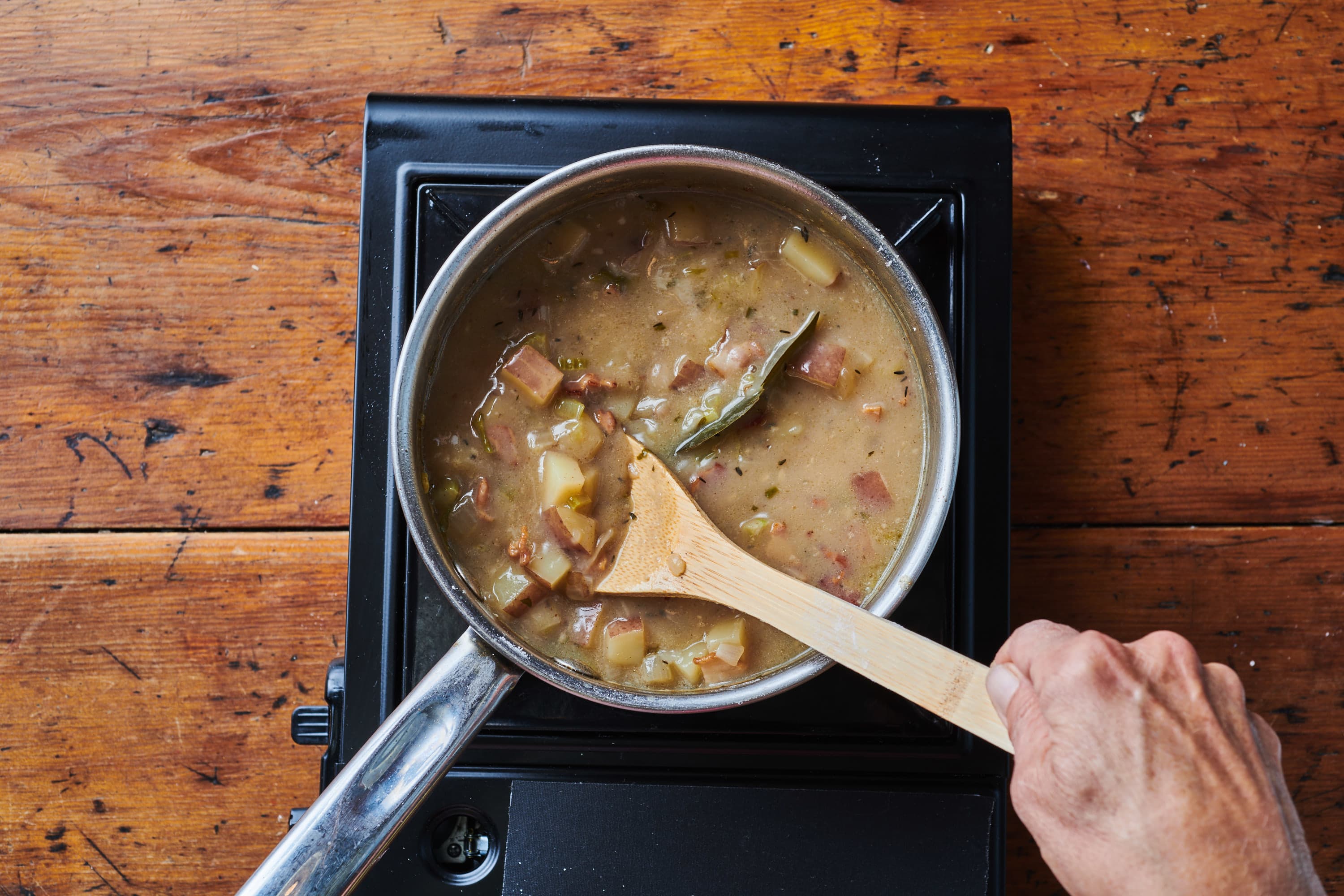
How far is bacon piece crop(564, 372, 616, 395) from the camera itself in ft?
3.16

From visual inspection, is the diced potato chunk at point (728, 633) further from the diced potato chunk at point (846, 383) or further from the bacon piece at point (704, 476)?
the diced potato chunk at point (846, 383)

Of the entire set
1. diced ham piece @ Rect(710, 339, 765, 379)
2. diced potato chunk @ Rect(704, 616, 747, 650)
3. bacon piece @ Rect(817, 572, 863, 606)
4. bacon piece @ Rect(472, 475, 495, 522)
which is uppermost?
diced ham piece @ Rect(710, 339, 765, 379)

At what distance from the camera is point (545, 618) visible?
37.5 inches

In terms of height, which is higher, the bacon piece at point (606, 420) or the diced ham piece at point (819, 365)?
the diced ham piece at point (819, 365)

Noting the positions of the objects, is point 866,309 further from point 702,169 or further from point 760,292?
point 702,169

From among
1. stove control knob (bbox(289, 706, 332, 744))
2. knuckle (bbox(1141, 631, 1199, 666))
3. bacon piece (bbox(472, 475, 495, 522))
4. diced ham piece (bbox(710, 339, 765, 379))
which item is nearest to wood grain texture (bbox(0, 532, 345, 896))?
stove control knob (bbox(289, 706, 332, 744))

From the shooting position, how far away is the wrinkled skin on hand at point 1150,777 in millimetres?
633

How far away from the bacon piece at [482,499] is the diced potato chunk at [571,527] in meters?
0.06

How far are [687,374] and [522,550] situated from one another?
0.24 metres

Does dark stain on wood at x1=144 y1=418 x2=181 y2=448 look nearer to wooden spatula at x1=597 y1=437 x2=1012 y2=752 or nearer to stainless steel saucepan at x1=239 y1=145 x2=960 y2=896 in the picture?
stainless steel saucepan at x1=239 y1=145 x2=960 y2=896

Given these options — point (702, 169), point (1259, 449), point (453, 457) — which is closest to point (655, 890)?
point (453, 457)

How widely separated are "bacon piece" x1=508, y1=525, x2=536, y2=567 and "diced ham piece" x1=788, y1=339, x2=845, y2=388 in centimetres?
32

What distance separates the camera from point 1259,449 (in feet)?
3.91

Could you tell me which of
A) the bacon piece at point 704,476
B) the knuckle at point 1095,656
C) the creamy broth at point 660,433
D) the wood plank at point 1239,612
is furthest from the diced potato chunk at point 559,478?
the wood plank at point 1239,612
